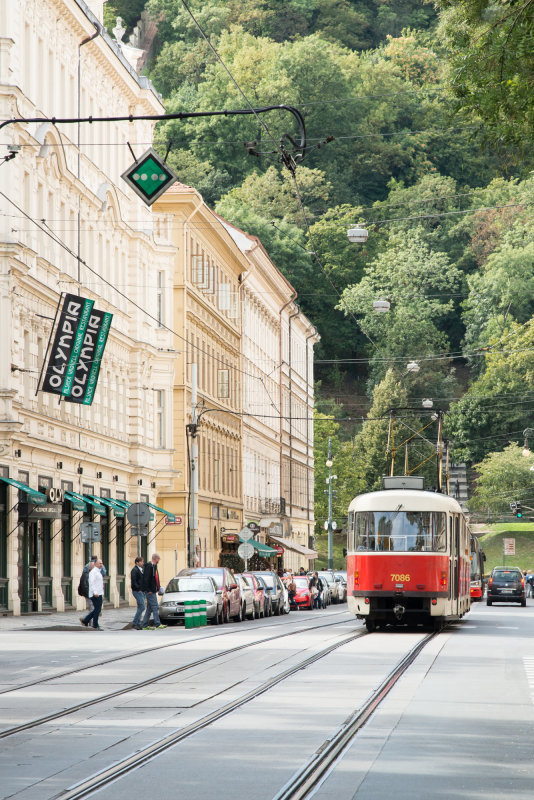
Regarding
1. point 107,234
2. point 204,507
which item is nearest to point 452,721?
point 107,234

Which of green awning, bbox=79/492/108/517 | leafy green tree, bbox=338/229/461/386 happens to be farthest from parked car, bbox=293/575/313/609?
leafy green tree, bbox=338/229/461/386

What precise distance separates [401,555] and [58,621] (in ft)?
31.2

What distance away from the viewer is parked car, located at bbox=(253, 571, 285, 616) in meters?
44.9

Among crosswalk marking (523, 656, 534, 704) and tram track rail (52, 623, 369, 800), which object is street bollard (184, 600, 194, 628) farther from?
tram track rail (52, 623, 369, 800)

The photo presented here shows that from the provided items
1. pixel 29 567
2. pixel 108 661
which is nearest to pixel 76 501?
pixel 29 567

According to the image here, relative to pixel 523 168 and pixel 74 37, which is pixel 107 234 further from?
pixel 523 168

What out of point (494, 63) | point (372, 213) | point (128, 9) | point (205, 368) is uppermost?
point (128, 9)

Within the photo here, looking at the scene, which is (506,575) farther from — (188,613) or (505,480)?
(505,480)

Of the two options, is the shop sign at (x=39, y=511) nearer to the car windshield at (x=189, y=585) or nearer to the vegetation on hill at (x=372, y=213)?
the car windshield at (x=189, y=585)

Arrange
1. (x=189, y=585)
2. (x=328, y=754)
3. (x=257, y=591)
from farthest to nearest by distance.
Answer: (x=257, y=591) < (x=189, y=585) < (x=328, y=754)

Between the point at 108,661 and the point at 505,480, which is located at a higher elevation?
the point at 505,480

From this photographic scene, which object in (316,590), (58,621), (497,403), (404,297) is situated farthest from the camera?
Result: (404,297)

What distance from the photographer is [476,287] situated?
359 ft

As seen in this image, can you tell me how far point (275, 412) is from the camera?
276 ft
